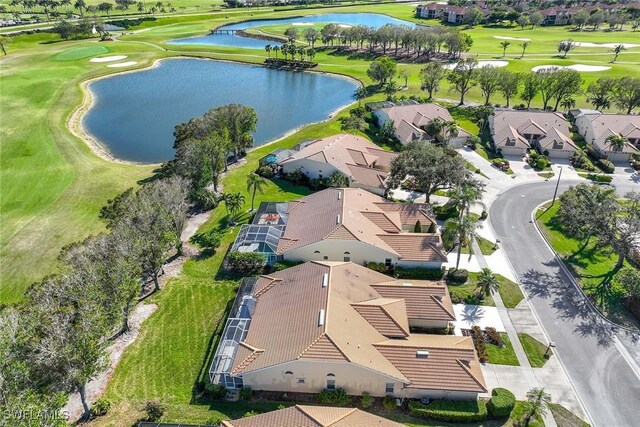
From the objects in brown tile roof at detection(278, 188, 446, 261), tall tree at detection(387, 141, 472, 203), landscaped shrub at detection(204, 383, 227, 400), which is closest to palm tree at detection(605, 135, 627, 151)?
tall tree at detection(387, 141, 472, 203)

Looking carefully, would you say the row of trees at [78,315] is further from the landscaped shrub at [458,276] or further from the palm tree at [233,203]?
the landscaped shrub at [458,276]

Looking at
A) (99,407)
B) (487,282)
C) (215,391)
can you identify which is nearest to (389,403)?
(215,391)

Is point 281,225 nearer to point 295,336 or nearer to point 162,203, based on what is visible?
point 162,203

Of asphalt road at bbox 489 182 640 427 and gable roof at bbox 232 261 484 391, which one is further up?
gable roof at bbox 232 261 484 391

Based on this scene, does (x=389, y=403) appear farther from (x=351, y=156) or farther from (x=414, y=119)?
(x=414, y=119)

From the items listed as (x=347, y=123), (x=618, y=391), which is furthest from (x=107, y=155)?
(x=618, y=391)

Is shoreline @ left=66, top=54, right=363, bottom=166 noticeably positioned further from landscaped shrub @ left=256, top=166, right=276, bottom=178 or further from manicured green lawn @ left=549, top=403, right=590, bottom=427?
manicured green lawn @ left=549, top=403, right=590, bottom=427
